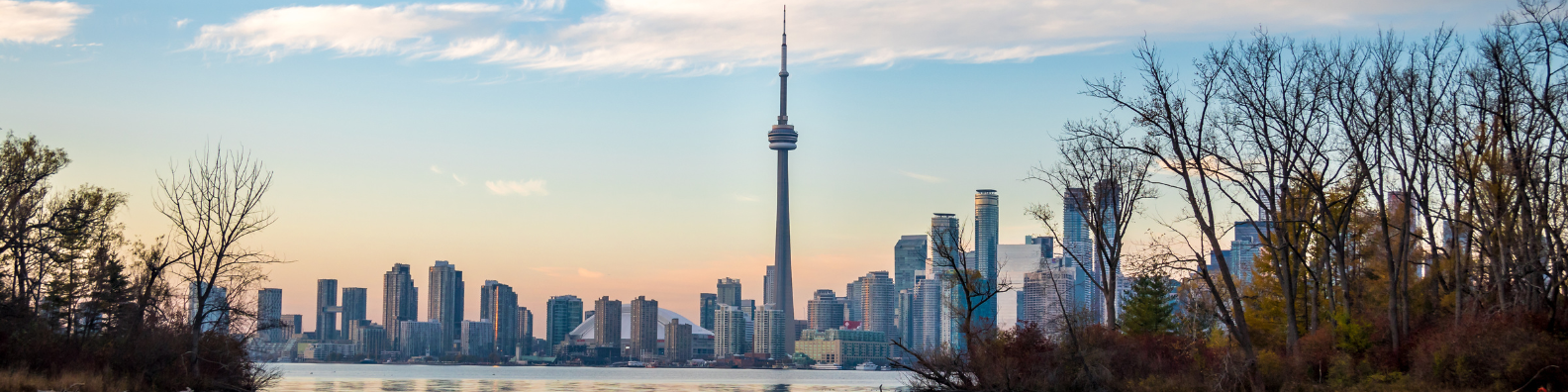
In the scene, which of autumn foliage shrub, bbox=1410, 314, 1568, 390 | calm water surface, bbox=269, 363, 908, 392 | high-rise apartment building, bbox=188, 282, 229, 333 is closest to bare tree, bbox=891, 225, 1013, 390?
calm water surface, bbox=269, 363, 908, 392

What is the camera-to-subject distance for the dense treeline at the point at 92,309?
3597 cm

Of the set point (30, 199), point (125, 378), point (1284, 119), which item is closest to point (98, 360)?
point (125, 378)

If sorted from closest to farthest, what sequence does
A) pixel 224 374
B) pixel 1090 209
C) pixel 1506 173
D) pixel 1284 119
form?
pixel 1506 173, pixel 1284 119, pixel 224 374, pixel 1090 209

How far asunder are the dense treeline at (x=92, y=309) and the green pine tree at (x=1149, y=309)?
4111cm

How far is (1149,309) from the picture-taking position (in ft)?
213

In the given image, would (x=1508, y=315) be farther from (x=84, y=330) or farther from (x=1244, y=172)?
(x=84, y=330)

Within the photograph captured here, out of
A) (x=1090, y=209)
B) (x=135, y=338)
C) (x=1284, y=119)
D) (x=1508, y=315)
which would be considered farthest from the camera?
(x=1090, y=209)

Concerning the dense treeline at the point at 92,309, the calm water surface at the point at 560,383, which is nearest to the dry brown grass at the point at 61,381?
the dense treeline at the point at 92,309

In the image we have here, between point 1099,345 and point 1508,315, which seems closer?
point 1508,315

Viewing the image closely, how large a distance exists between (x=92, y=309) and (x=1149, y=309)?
154ft

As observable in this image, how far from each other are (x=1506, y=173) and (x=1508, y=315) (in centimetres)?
445

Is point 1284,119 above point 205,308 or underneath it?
above

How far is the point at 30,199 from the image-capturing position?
130 ft

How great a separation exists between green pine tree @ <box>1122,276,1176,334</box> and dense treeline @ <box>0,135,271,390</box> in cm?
4111
